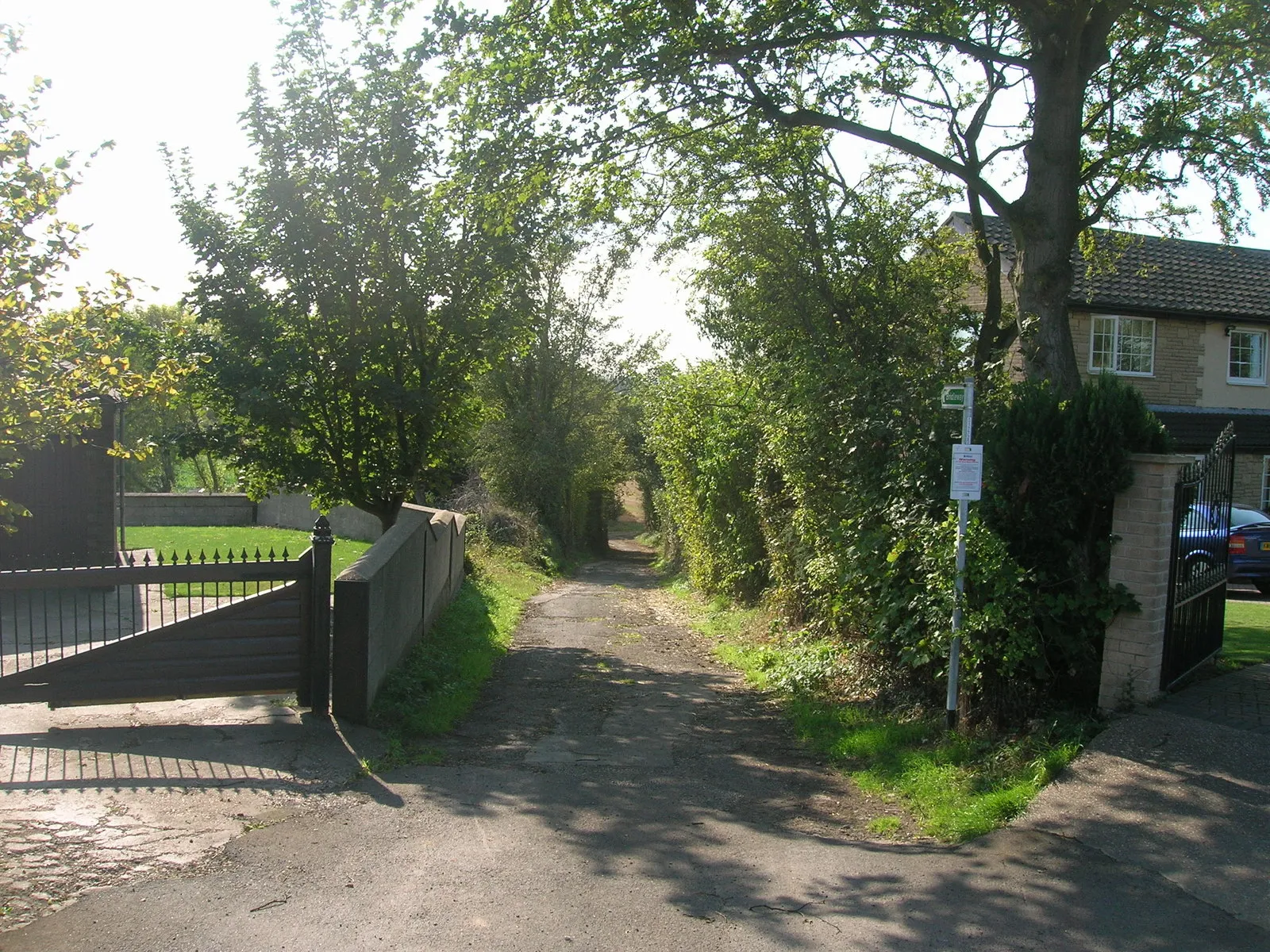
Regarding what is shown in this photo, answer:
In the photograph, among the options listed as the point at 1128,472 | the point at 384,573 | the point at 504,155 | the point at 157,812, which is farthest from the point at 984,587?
the point at 504,155

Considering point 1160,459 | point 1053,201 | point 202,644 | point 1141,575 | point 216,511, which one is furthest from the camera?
point 216,511

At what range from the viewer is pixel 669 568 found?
2725cm

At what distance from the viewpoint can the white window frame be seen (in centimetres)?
2562

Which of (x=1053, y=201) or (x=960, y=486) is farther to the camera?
(x=1053, y=201)

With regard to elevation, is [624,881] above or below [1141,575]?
below

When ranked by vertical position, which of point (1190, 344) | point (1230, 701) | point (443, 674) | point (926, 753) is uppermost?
point (1190, 344)

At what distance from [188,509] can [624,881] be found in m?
29.2

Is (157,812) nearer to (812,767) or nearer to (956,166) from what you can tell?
(812,767)

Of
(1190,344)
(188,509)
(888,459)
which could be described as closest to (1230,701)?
(888,459)

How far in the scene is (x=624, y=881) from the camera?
16.9 feet

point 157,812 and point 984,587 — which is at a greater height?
point 984,587

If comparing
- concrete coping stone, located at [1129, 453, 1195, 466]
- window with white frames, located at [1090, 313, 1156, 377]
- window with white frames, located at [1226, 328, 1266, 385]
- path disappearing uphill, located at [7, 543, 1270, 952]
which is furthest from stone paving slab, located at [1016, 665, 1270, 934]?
window with white frames, located at [1226, 328, 1266, 385]

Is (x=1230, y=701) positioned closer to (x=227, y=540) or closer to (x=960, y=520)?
(x=960, y=520)

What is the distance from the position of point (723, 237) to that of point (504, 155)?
351 cm
